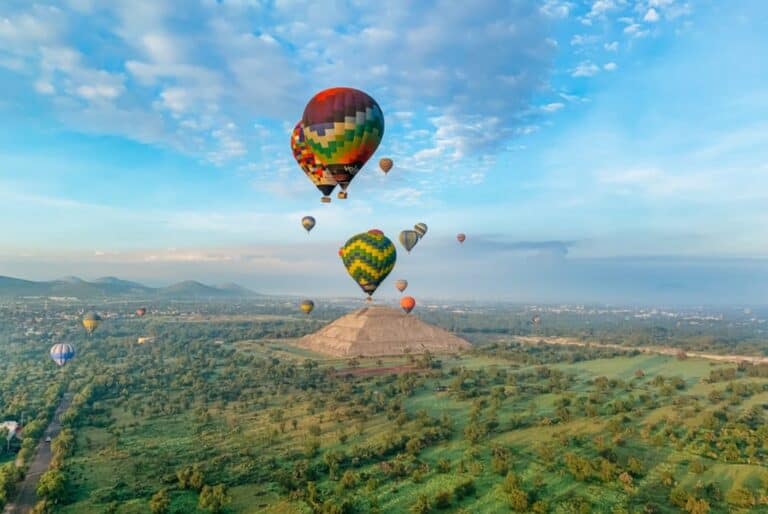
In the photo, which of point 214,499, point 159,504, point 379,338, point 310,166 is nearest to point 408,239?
point 310,166

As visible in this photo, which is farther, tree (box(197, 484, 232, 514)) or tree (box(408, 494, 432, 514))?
tree (box(197, 484, 232, 514))

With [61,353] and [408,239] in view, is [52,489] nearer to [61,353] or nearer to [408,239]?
[61,353]

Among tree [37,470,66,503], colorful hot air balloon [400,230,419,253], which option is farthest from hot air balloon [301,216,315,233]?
tree [37,470,66,503]

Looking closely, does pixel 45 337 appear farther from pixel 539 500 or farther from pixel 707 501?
pixel 707 501

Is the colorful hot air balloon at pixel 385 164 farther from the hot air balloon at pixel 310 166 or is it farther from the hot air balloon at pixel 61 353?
the hot air balloon at pixel 61 353

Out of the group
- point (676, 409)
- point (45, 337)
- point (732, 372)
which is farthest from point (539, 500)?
point (45, 337)

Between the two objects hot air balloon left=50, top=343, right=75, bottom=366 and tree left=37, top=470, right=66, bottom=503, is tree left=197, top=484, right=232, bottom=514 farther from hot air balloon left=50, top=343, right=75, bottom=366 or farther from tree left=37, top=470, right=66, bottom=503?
hot air balloon left=50, top=343, right=75, bottom=366

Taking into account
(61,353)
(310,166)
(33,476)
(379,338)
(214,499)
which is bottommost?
(33,476)
